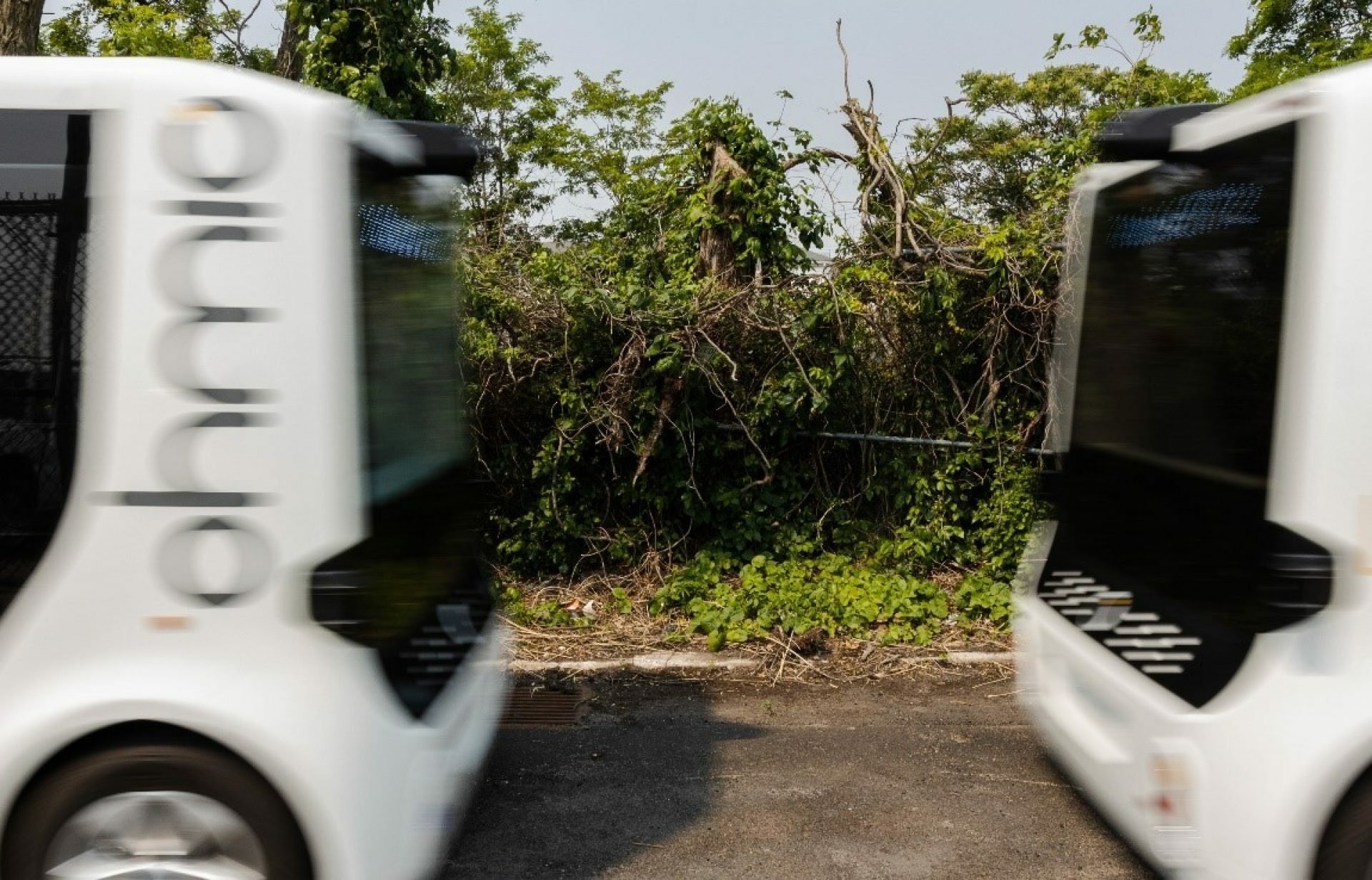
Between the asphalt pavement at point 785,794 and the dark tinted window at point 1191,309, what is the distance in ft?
4.72

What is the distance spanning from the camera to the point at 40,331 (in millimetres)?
2611

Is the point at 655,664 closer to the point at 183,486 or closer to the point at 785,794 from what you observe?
the point at 785,794

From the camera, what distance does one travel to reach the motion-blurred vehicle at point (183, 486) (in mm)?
2549

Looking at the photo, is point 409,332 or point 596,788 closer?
point 409,332

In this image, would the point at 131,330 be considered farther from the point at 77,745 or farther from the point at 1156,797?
the point at 1156,797

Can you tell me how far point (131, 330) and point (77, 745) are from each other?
990mm

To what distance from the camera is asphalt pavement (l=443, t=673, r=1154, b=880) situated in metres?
3.73

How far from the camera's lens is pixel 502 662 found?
4.12 m

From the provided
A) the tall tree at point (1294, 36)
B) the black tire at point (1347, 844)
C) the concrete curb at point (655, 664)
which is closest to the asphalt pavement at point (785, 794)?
the concrete curb at point (655, 664)

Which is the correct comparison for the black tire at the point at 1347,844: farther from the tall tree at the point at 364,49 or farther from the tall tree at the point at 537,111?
the tall tree at the point at 537,111

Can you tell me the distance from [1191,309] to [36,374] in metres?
3.02

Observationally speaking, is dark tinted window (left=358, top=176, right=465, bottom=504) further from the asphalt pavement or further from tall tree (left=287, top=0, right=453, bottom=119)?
tall tree (left=287, top=0, right=453, bottom=119)

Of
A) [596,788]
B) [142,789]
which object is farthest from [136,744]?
[596,788]

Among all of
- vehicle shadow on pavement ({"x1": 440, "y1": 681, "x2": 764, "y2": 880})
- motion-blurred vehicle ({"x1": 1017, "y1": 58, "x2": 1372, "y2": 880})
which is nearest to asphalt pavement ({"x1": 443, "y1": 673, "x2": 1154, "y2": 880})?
vehicle shadow on pavement ({"x1": 440, "y1": 681, "x2": 764, "y2": 880})
